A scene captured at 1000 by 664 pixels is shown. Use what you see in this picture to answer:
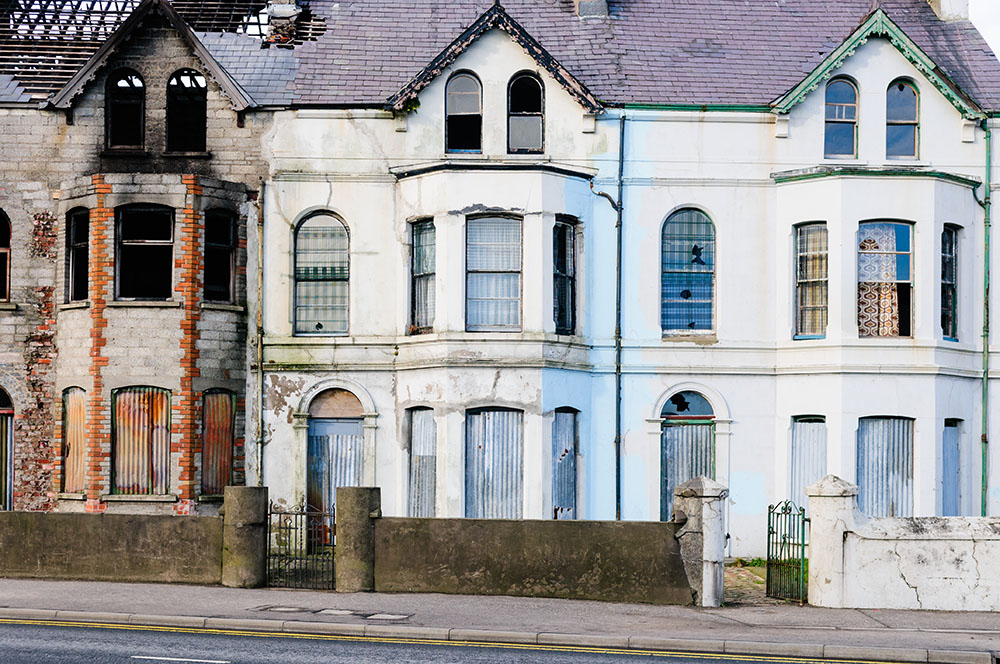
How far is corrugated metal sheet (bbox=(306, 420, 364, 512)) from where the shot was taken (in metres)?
25.9

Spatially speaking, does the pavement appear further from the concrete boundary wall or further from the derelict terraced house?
the derelict terraced house

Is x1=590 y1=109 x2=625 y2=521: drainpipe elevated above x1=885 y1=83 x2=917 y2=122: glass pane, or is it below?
below

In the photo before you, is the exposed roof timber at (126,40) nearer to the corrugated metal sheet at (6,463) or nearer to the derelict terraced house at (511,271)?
the derelict terraced house at (511,271)

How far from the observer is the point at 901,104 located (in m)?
26.5

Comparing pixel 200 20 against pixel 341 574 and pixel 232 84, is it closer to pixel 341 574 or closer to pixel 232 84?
pixel 232 84

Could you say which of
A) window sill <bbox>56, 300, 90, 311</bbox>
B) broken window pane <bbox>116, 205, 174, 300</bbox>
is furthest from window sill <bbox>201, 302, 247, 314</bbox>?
window sill <bbox>56, 300, 90, 311</bbox>

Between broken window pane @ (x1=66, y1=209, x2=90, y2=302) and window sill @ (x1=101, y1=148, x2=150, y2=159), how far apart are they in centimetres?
126

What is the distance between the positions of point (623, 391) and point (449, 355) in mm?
3611

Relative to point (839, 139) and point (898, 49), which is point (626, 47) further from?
point (898, 49)

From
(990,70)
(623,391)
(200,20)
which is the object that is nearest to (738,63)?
(990,70)

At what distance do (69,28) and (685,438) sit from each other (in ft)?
49.1

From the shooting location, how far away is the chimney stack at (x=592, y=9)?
28.3 m

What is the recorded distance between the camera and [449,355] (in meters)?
24.8

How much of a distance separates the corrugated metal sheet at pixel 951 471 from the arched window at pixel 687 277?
4.98 meters
